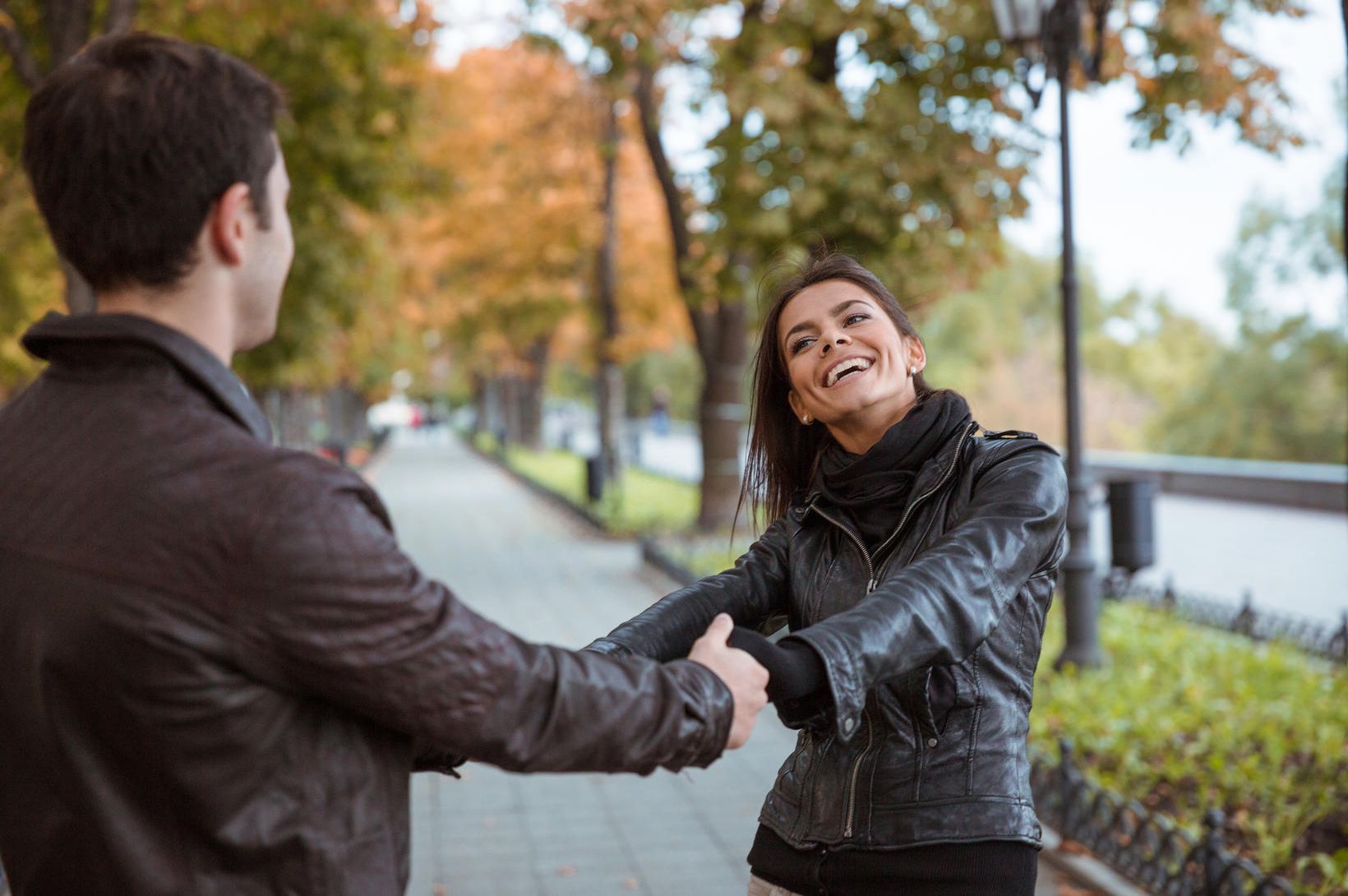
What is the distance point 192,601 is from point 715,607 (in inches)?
43.5

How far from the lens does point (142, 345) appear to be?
1.52 m

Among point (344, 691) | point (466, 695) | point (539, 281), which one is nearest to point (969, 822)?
point (466, 695)

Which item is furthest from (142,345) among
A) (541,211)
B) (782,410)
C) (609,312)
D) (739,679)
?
(541,211)

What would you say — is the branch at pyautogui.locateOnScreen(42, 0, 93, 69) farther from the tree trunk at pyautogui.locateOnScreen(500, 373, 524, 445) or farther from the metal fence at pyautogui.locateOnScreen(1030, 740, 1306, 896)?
the tree trunk at pyautogui.locateOnScreen(500, 373, 524, 445)

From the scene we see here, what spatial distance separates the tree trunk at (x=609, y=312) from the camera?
22.0 metres

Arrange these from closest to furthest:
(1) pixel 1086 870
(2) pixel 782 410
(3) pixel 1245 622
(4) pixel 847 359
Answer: (4) pixel 847 359 → (2) pixel 782 410 → (1) pixel 1086 870 → (3) pixel 1245 622

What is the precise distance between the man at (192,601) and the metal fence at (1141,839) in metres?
3.34

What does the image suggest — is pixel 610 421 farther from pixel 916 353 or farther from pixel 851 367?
pixel 851 367

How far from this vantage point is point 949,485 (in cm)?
224

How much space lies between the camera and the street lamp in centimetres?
802

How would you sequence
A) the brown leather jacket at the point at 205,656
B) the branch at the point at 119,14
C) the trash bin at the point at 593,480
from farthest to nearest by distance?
the trash bin at the point at 593,480, the branch at the point at 119,14, the brown leather jacket at the point at 205,656

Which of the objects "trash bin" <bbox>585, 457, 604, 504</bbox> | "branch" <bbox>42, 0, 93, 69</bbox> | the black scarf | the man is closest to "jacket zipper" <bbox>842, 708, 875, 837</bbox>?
the black scarf

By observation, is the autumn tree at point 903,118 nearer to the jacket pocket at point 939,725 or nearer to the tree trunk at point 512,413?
the jacket pocket at point 939,725

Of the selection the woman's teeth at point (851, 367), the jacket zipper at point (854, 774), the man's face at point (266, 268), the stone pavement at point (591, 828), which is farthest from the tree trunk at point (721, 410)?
the man's face at point (266, 268)
